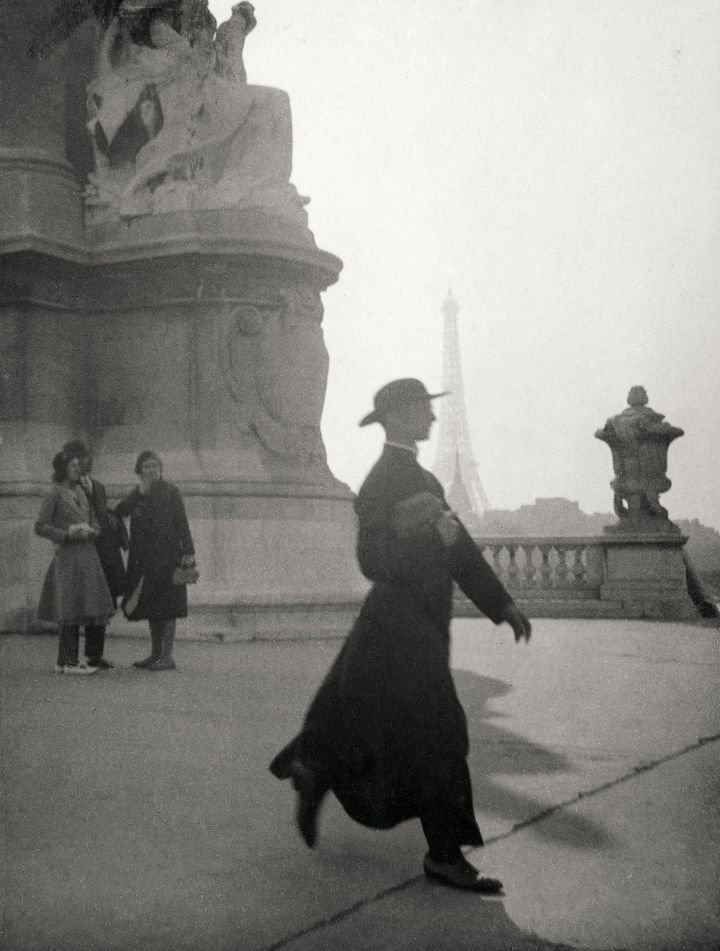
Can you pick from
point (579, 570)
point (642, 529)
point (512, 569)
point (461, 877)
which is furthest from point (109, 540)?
point (642, 529)

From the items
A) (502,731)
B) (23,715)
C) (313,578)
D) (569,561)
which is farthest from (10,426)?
(569,561)

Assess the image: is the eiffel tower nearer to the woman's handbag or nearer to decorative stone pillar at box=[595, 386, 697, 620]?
decorative stone pillar at box=[595, 386, 697, 620]

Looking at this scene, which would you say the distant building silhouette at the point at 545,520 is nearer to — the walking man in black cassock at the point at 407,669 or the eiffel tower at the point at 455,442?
the walking man in black cassock at the point at 407,669

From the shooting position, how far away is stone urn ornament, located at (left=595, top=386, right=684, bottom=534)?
1753cm

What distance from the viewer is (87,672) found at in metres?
8.11

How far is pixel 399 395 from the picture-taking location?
12.9 ft

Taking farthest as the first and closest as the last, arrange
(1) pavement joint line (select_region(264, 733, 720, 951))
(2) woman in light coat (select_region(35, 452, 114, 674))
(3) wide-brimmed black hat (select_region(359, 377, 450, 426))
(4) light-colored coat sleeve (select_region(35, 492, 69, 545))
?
1. (4) light-colored coat sleeve (select_region(35, 492, 69, 545))
2. (2) woman in light coat (select_region(35, 452, 114, 674))
3. (3) wide-brimmed black hat (select_region(359, 377, 450, 426))
4. (1) pavement joint line (select_region(264, 733, 720, 951))

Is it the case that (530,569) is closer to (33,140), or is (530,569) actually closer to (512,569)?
(512,569)

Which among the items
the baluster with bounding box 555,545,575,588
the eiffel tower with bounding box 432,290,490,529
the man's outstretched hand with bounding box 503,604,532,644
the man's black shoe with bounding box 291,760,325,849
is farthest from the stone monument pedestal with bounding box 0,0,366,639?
the eiffel tower with bounding box 432,290,490,529

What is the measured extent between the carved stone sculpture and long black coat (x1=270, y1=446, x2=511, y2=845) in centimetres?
782

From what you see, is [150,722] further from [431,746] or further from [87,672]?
[431,746]

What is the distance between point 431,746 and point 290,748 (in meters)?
0.63

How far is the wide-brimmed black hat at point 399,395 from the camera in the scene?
3926 mm

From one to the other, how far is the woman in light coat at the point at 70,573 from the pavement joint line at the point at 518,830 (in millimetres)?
4022
